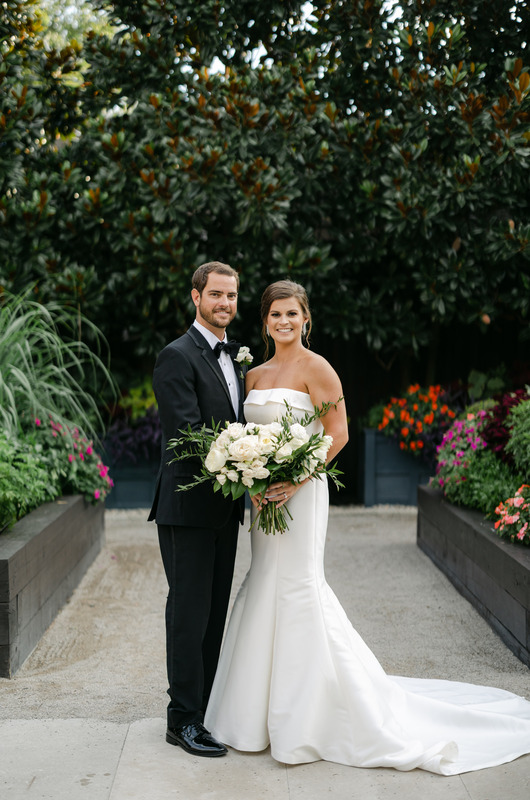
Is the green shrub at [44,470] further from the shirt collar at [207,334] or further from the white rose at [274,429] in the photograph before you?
the white rose at [274,429]

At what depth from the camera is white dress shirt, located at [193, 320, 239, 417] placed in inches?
133

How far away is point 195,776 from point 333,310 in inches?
266

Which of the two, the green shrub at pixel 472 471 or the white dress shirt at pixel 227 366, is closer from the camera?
Answer: the white dress shirt at pixel 227 366

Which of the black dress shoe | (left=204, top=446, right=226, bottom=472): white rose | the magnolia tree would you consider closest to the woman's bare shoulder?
(left=204, top=446, right=226, bottom=472): white rose

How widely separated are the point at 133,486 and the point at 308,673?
21.2 feet

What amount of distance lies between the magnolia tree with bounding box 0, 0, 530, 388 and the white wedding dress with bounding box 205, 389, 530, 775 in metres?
5.66

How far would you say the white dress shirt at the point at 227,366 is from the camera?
3.38 m

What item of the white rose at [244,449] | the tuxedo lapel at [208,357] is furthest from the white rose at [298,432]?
the tuxedo lapel at [208,357]

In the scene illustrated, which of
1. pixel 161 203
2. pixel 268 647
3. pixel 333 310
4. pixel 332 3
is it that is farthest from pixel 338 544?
pixel 332 3

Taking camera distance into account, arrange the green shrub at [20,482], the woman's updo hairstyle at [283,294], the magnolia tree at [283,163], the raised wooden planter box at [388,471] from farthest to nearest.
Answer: the raised wooden planter box at [388,471] < the magnolia tree at [283,163] < the green shrub at [20,482] < the woman's updo hairstyle at [283,294]

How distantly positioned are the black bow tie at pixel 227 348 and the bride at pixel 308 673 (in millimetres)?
165

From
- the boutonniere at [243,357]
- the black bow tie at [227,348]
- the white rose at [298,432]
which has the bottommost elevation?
the white rose at [298,432]

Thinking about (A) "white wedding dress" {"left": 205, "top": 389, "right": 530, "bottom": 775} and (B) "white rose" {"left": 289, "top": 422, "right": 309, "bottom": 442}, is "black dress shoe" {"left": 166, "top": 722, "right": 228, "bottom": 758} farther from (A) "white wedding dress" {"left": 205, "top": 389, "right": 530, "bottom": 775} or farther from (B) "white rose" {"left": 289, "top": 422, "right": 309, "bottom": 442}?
(B) "white rose" {"left": 289, "top": 422, "right": 309, "bottom": 442}

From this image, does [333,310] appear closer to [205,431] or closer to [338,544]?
[338,544]
